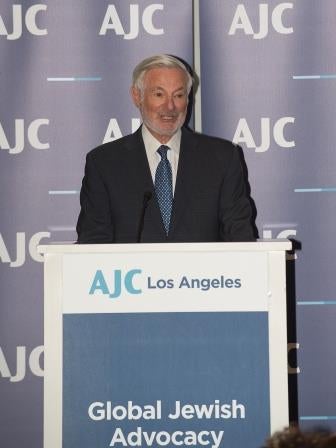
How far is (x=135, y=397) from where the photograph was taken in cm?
252

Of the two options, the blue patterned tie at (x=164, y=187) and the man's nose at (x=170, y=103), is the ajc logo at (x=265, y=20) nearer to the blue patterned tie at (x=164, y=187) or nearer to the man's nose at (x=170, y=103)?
the man's nose at (x=170, y=103)

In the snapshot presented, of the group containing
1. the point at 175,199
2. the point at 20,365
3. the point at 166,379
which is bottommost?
the point at 20,365

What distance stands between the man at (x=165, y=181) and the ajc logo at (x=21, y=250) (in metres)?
0.54

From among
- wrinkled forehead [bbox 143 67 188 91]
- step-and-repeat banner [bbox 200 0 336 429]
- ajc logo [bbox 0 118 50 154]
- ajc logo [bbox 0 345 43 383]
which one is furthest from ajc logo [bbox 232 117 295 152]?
ajc logo [bbox 0 345 43 383]

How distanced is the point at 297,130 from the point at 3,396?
1.80 m

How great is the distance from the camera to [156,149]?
3502 mm

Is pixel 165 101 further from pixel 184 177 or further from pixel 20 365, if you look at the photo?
pixel 20 365

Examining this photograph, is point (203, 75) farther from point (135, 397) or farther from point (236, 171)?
point (135, 397)

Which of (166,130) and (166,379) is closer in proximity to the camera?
(166,379)

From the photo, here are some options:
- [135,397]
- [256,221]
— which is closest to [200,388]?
[135,397]

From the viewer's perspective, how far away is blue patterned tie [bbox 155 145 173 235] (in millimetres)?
3283

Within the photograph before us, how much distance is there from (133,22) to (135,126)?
0.47 m

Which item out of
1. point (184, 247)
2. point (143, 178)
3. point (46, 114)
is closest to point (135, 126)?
point (46, 114)

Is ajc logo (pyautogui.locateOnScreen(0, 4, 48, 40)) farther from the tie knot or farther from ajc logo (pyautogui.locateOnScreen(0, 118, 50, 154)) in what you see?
the tie knot
